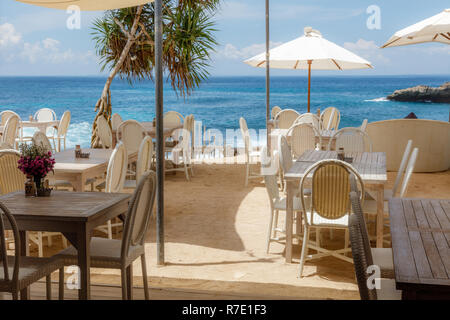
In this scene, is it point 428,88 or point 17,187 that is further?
point 428,88

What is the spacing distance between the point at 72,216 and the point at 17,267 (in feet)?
1.06

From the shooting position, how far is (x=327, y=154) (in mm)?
4984

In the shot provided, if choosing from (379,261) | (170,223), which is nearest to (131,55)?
(170,223)

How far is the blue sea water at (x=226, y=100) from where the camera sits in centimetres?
3106

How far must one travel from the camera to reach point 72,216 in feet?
7.91

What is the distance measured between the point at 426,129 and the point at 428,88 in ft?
95.2

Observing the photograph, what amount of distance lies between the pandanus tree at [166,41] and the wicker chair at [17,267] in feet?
20.2

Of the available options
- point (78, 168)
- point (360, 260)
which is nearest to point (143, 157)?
point (78, 168)

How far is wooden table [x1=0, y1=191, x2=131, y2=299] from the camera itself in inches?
95.3

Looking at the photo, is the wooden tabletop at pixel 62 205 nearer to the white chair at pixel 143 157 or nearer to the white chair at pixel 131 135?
the white chair at pixel 143 157

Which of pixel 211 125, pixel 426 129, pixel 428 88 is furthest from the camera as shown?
pixel 428 88

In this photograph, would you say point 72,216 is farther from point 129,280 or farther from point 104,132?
point 104,132

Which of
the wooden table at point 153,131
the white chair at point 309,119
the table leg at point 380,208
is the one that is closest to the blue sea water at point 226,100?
the wooden table at point 153,131

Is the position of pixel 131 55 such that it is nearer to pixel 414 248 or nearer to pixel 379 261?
pixel 379 261
